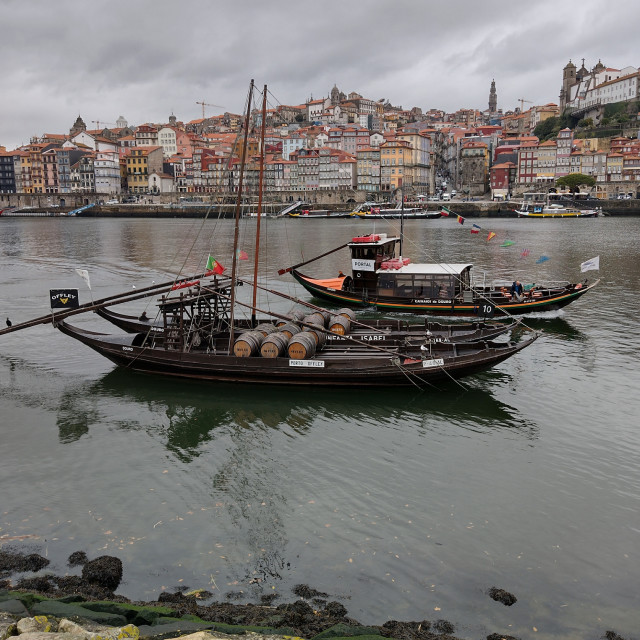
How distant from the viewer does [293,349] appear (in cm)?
1806

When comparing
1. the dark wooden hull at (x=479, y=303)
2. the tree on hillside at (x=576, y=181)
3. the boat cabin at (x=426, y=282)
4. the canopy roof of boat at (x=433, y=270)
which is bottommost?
the dark wooden hull at (x=479, y=303)

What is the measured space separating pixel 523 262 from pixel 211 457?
4078cm

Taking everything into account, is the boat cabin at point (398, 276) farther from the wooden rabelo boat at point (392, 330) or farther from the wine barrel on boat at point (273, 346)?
the wine barrel on boat at point (273, 346)

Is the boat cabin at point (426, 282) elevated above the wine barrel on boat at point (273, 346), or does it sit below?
above

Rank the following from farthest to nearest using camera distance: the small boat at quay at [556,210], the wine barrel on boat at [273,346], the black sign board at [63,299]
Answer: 1. the small boat at quay at [556,210]
2. the black sign board at [63,299]
3. the wine barrel on boat at [273,346]

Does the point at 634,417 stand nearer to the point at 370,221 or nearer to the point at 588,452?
the point at 588,452

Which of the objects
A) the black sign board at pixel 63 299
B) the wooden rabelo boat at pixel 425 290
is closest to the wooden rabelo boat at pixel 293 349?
the black sign board at pixel 63 299

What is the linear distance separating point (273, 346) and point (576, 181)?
125951mm

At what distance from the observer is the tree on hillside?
12769 centimetres

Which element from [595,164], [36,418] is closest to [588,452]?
[36,418]

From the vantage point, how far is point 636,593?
9.38 metres

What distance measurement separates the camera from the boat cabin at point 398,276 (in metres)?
28.3

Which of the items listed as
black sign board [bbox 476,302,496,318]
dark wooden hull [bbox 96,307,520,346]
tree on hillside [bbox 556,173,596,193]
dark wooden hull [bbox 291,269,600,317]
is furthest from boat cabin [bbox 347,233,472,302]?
tree on hillside [bbox 556,173,596,193]

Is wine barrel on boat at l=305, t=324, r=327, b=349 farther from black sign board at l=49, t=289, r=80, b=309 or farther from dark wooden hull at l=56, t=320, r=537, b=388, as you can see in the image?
black sign board at l=49, t=289, r=80, b=309
